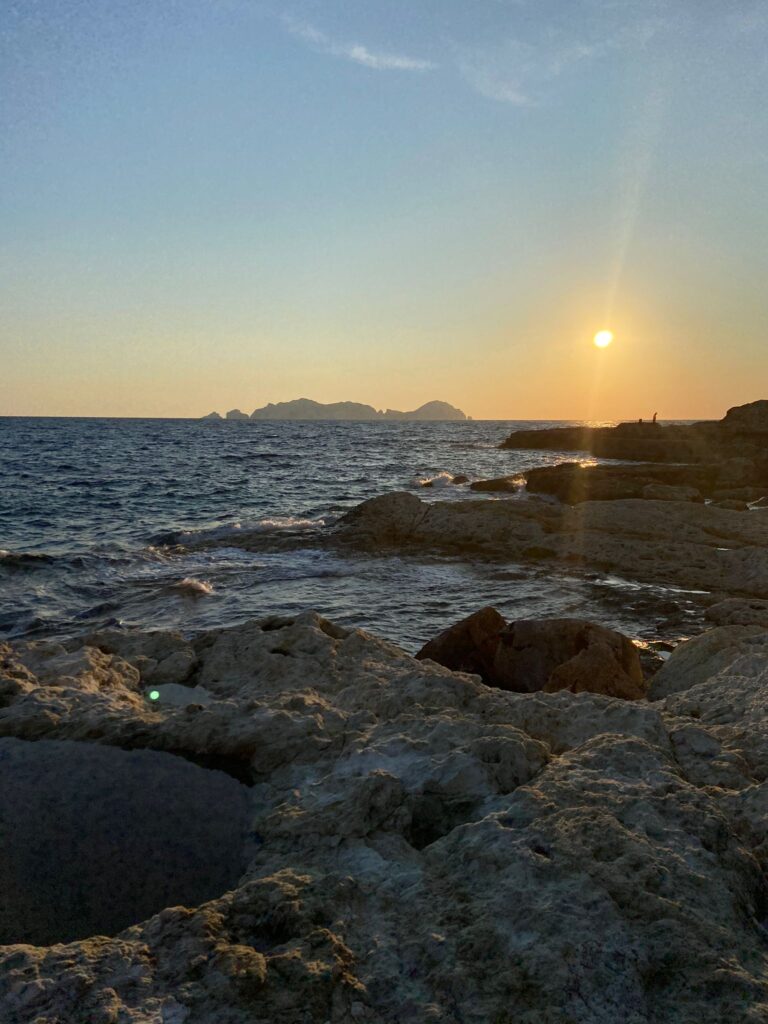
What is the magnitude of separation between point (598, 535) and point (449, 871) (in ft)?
53.6

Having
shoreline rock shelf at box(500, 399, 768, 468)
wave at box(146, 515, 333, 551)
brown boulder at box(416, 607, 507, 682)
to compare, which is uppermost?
shoreline rock shelf at box(500, 399, 768, 468)

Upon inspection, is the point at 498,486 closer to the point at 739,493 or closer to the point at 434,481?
the point at 434,481

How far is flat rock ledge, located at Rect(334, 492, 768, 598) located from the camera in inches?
621

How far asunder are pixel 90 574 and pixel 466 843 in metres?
16.3

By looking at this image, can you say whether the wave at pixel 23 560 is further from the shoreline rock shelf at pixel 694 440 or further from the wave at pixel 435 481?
the shoreline rock shelf at pixel 694 440

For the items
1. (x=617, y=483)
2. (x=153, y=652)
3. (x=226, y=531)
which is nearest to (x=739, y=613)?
(x=153, y=652)

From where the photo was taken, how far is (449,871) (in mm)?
3217

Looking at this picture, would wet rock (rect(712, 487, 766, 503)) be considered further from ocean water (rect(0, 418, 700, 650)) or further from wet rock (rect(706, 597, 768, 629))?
wet rock (rect(706, 597, 768, 629))

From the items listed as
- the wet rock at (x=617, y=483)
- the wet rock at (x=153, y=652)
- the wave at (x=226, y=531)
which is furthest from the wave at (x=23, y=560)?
the wet rock at (x=617, y=483)

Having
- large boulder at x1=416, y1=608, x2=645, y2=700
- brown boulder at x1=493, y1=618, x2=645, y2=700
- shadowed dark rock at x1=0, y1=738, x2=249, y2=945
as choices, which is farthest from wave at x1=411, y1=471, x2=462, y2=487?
shadowed dark rock at x1=0, y1=738, x2=249, y2=945

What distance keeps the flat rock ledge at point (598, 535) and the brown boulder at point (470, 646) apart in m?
7.79

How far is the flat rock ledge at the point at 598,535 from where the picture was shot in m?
15.8

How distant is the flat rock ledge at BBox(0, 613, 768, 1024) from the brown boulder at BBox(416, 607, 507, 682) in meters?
3.84

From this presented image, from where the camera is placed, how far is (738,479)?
37.3 meters
